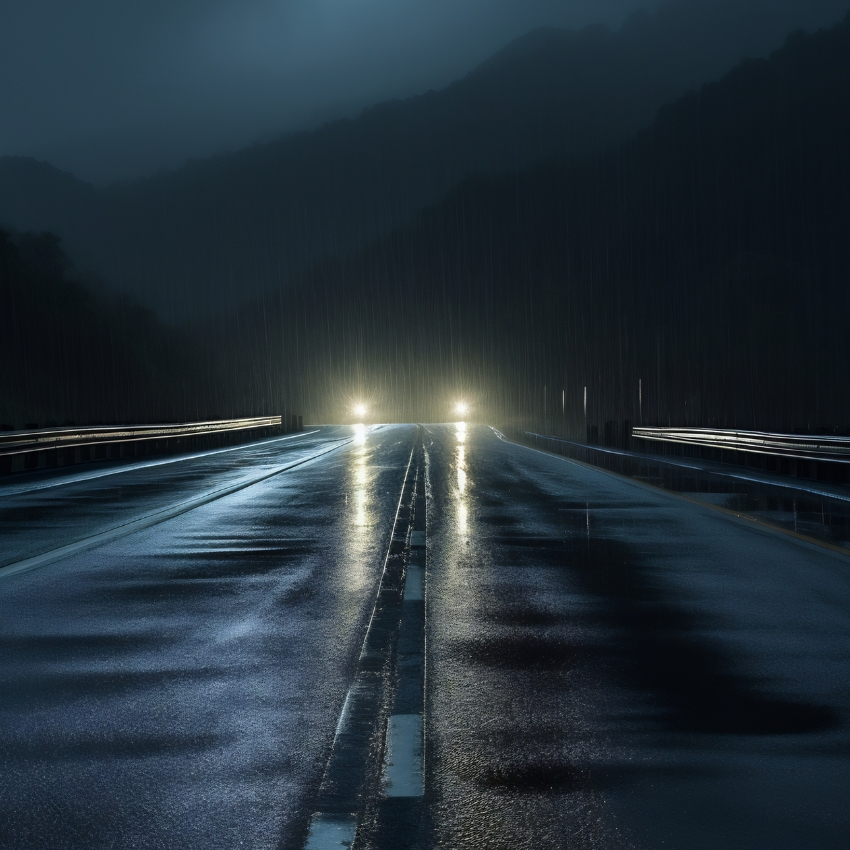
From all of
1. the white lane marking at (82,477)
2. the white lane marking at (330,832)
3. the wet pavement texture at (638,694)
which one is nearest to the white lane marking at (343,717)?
the wet pavement texture at (638,694)

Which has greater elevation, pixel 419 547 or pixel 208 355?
pixel 208 355

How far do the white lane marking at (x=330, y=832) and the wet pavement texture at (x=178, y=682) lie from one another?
75mm

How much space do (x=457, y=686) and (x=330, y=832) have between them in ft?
6.71

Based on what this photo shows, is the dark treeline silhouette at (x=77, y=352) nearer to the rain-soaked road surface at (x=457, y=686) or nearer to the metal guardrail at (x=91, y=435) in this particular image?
the metal guardrail at (x=91, y=435)

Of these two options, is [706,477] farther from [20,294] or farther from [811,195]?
[811,195]

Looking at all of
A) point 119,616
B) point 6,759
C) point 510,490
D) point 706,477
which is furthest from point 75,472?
point 6,759

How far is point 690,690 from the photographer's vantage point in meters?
5.48

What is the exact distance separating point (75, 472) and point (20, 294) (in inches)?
3108

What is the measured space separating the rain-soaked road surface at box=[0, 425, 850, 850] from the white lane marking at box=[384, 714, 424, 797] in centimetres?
3

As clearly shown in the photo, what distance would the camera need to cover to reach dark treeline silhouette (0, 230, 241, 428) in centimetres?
9031

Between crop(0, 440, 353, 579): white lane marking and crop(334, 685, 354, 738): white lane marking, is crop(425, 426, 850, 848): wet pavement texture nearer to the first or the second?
crop(334, 685, 354, 738): white lane marking

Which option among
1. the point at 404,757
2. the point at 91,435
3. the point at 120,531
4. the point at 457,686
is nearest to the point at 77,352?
the point at 91,435

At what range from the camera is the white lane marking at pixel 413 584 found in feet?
27.0

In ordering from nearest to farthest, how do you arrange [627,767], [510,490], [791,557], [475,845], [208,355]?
1. [475,845]
2. [627,767]
3. [791,557]
4. [510,490]
5. [208,355]
